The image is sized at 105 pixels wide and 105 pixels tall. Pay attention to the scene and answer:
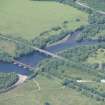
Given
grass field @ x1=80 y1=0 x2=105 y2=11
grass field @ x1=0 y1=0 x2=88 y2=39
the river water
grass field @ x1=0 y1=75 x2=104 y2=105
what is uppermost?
grass field @ x1=80 y1=0 x2=105 y2=11

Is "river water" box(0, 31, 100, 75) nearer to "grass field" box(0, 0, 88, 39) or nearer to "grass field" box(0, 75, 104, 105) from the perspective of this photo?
"grass field" box(0, 0, 88, 39)

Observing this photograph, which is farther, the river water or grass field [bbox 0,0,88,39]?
grass field [bbox 0,0,88,39]

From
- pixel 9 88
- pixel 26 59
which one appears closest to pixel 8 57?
pixel 26 59

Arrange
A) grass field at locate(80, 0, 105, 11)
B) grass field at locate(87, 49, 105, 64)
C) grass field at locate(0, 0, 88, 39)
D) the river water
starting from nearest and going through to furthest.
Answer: the river water < grass field at locate(87, 49, 105, 64) < grass field at locate(0, 0, 88, 39) < grass field at locate(80, 0, 105, 11)

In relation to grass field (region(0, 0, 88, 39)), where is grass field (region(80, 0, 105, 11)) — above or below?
above

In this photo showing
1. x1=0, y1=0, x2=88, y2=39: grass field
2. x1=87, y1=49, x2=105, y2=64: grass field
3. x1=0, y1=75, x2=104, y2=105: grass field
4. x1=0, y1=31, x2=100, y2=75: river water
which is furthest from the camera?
x1=0, y1=0, x2=88, y2=39: grass field

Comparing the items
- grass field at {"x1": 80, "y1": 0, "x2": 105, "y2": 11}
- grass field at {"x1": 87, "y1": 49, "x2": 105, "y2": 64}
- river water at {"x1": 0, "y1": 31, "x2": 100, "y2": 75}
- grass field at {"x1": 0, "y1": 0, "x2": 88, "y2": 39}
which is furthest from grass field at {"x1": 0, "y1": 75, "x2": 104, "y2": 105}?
grass field at {"x1": 80, "y1": 0, "x2": 105, "y2": 11}

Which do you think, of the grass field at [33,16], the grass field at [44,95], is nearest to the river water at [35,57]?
the grass field at [33,16]
